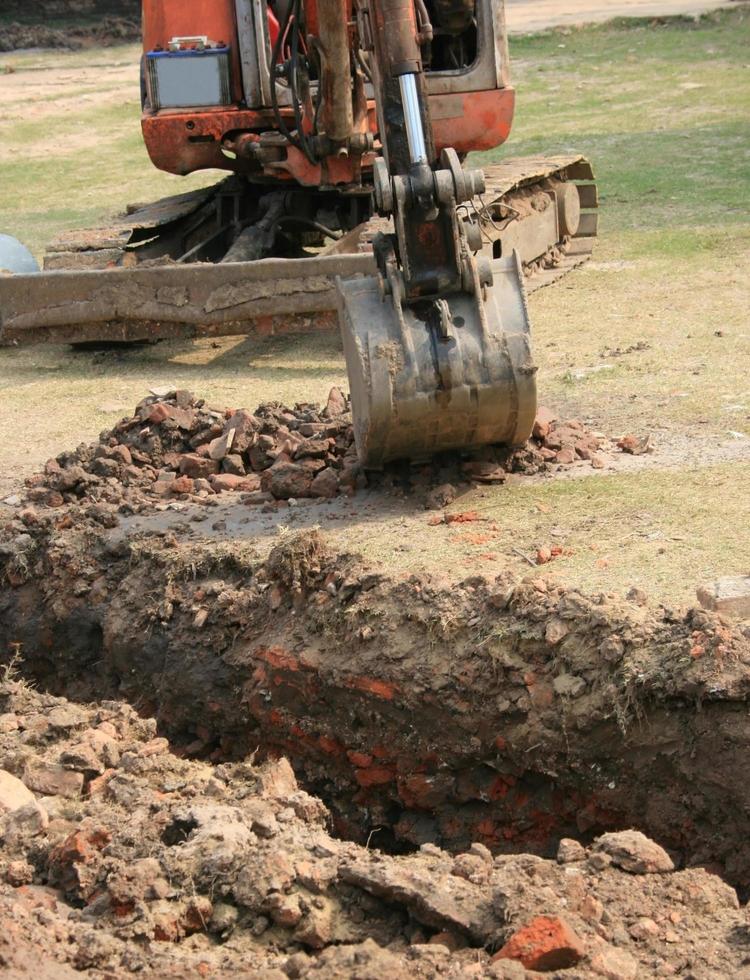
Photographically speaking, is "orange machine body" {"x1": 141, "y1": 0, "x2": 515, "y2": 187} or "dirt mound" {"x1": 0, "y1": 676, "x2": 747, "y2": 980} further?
"orange machine body" {"x1": 141, "y1": 0, "x2": 515, "y2": 187}

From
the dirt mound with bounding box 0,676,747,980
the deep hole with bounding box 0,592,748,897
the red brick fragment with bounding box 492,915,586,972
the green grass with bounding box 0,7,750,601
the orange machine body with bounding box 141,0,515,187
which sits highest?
the orange machine body with bounding box 141,0,515,187

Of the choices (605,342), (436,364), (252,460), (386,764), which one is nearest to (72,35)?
(605,342)

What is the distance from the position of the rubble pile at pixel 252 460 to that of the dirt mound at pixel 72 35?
77.3 feet

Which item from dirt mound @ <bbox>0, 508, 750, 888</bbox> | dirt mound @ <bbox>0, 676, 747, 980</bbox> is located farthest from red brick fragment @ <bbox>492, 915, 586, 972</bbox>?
dirt mound @ <bbox>0, 508, 750, 888</bbox>

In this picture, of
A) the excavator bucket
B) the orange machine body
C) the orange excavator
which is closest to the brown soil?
the excavator bucket

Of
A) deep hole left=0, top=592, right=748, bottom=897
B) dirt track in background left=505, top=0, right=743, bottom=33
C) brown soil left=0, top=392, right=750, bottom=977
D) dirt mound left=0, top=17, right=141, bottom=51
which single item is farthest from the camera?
dirt mound left=0, top=17, right=141, bottom=51

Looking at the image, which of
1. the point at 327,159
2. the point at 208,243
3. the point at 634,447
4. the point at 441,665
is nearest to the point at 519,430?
the point at 634,447

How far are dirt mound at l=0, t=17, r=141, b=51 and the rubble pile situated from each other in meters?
23.6

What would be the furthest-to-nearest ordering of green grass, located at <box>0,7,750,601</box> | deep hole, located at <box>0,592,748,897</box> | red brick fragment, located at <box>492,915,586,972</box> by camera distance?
green grass, located at <box>0,7,750,601</box>, deep hole, located at <box>0,592,748,897</box>, red brick fragment, located at <box>492,915,586,972</box>

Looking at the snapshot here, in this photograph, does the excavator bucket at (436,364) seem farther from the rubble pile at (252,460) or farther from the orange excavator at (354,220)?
the rubble pile at (252,460)

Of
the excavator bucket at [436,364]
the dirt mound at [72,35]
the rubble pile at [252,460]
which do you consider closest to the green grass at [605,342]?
the rubble pile at [252,460]

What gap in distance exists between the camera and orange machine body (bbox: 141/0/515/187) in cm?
1023

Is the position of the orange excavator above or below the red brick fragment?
above

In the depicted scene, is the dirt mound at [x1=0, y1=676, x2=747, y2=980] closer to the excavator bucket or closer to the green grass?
the green grass
